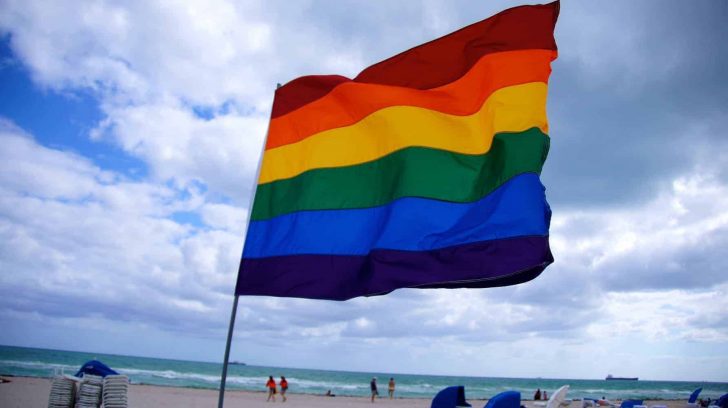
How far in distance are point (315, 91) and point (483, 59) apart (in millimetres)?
1638

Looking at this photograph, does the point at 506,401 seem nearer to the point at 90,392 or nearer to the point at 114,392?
the point at 114,392

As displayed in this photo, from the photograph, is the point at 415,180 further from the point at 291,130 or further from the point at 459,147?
the point at 291,130

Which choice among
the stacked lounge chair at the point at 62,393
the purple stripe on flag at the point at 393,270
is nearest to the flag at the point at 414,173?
the purple stripe on flag at the point at 393,270

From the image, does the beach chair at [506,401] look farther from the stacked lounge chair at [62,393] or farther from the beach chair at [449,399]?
the stacked lounge chair at [62,393]

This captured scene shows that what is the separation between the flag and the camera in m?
4.20

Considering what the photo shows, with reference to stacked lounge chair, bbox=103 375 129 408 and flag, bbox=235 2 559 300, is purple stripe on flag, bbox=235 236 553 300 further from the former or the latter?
stacked lounge chair, bbox=103 375 129 408

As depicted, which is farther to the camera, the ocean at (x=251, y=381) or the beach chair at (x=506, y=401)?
the ocean at (x=251, y=381)

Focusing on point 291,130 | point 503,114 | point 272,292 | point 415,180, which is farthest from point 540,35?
point 272,292

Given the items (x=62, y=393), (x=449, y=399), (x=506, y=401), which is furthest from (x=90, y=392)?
(x=506, y=401)

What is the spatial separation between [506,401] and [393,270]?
8.28 ft

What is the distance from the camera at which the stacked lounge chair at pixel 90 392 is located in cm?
763

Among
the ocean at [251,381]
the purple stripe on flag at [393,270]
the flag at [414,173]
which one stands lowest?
the ocean at [251,381]

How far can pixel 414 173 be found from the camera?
474cm

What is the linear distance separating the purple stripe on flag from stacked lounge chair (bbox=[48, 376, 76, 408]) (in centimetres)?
447
